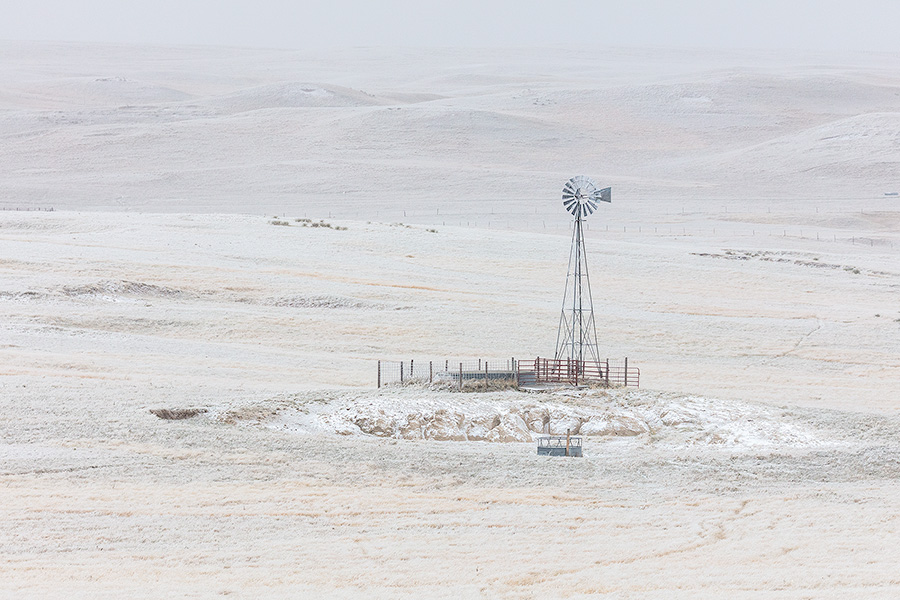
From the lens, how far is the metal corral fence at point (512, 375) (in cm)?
2333

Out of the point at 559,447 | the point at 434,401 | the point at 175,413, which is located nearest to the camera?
the point at 559,447

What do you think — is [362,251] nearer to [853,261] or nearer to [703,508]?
[853,261]

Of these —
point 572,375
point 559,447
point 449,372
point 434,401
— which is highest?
point 449,372

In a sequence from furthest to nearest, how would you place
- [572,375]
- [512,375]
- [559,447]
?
[572,375], [512,375], [559,447]

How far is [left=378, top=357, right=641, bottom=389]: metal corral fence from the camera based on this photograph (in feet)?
76.5

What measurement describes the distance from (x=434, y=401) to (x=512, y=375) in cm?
287

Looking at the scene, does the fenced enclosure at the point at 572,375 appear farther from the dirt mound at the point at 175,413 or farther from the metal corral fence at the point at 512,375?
the dirt mound at the point at 175,413

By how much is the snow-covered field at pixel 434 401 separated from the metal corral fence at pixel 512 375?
0.89m

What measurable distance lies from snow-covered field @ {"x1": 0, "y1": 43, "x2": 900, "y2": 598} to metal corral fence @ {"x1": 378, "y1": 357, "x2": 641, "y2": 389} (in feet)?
2.93

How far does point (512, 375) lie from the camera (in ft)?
77.9

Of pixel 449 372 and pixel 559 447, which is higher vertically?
pixel 449 372

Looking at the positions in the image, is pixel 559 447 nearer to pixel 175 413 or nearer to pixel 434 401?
pixel 434 401

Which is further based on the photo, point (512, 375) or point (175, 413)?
point (512, 375)

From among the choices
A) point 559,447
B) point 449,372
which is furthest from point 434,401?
point 559,447
